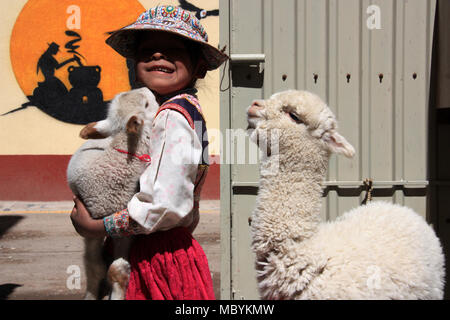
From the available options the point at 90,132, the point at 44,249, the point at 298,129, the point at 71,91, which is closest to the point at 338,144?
the point at 298,129

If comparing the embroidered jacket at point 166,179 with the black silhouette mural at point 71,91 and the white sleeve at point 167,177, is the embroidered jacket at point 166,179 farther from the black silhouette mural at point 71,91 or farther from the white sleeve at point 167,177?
the black silhouette mural at point 71,91

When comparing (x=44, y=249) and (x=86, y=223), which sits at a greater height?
(x=86, y=223)

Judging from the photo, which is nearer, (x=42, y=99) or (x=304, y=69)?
(x=304, y=69)

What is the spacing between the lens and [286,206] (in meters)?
1.51

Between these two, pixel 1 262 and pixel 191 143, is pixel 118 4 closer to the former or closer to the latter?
pixel 1 262

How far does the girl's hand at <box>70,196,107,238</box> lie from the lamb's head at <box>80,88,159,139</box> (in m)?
0.26

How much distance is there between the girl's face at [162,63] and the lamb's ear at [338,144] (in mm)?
587

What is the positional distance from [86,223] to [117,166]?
0.75ft

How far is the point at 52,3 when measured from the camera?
768cm

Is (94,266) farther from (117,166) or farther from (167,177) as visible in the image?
(167,177)

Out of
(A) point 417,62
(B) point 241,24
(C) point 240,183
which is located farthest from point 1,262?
(A) point 417,62

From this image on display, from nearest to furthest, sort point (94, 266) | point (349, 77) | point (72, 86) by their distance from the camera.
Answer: point (94, 266), point (349, 77), point (72, 86)

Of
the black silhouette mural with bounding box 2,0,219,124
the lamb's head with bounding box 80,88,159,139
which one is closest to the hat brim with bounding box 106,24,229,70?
the lamb's head with bounding box 80,88,159,139

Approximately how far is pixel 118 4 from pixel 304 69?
6.23 m
